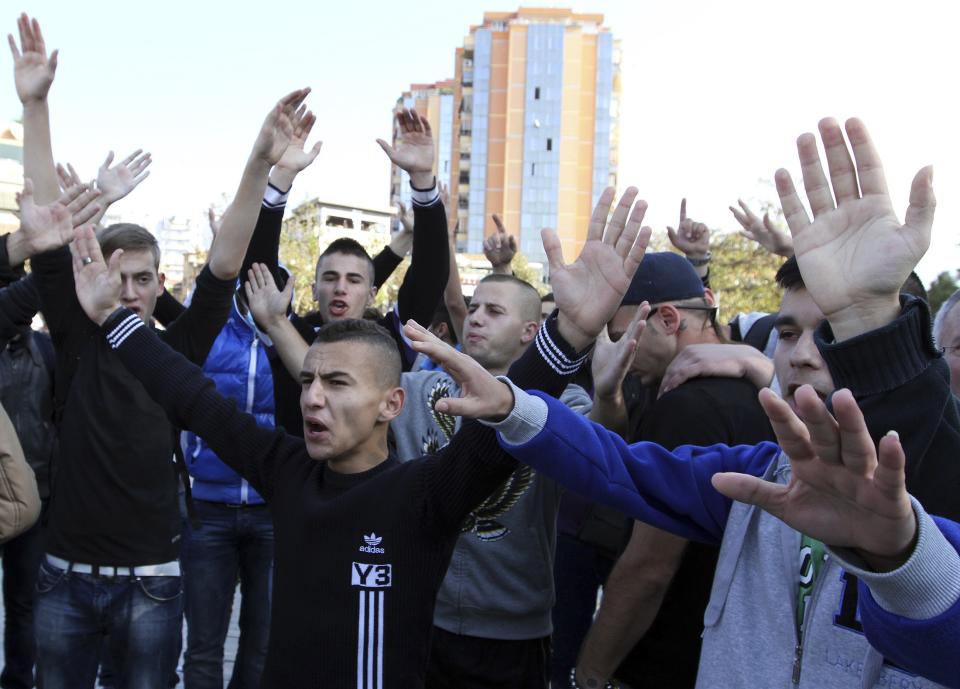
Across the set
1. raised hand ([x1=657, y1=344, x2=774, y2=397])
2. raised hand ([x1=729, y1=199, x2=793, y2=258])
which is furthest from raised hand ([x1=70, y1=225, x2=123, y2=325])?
raised hand ([x1=729, y1=199, x2=793, y2=258])

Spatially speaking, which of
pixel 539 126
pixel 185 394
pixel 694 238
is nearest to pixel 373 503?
pixel 185 394

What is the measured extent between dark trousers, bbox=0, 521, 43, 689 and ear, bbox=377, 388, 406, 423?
2926mm

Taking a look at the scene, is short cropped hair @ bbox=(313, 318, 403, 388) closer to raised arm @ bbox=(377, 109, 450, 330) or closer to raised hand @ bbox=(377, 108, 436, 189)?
raised arm @ bbox=(377, 109, 450, 330)

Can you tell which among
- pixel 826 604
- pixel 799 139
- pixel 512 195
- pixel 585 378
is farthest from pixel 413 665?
pixel 512 195

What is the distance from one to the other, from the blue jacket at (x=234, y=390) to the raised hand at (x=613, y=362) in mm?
1623

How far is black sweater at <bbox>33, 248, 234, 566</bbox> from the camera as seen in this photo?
10.9 ft

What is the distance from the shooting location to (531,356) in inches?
96.1

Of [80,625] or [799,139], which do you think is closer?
[799,139]

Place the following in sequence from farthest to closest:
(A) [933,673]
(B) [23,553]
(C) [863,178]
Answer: (B) [23,553] → (C) [863,178] → (A) [933,673]

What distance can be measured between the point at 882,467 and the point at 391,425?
8.34 ft

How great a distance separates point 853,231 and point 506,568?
6.55 feet

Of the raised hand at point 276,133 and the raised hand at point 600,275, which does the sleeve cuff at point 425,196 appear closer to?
the raised hand at point 276,133

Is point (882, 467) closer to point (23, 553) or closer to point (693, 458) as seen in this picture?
point (693, 458)

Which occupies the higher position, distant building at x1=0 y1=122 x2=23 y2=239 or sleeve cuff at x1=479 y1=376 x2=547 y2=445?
distant building at x1=0 y1=122 x2=23 y2=239
